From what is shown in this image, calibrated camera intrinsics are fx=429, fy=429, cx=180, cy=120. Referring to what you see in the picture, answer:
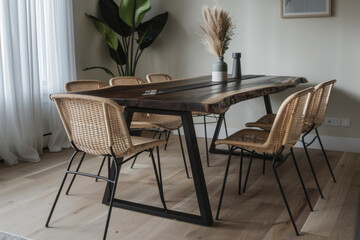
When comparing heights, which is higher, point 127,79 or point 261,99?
point 127,79

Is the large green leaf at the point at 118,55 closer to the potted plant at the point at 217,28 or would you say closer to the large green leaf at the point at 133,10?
the large green leaf at the point at 133,10

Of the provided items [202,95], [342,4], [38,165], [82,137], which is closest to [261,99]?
[342,4]

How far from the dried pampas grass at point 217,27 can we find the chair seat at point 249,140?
888 millimetres

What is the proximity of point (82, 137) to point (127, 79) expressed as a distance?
1469mm

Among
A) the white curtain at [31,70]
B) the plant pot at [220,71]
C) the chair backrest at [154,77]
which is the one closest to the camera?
the plant pot at [220,71]

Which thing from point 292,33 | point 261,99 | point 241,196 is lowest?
point 241,196

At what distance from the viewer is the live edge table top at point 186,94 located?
2.43m

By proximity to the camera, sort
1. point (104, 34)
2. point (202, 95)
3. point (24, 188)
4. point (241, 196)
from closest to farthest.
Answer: point (202, 95)
point (241, 196)
point (24, 188)
point (104, 34)

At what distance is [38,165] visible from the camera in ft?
12.7

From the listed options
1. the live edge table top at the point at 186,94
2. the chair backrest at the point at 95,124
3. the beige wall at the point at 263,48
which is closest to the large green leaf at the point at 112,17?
the beige wall at the point at 263,48

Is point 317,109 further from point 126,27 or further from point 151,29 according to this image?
point 126,27

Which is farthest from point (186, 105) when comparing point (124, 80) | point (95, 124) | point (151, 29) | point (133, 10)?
point (151, 29)

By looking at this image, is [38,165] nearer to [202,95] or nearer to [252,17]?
[202,95]

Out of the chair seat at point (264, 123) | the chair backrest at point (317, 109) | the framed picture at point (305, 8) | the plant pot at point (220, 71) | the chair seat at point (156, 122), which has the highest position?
the framed picture at point (305, 8)
